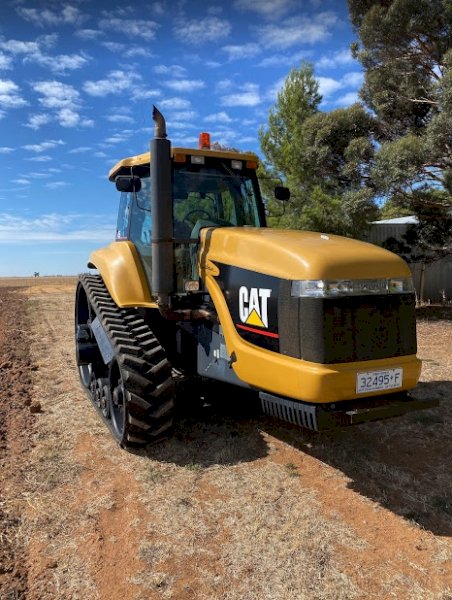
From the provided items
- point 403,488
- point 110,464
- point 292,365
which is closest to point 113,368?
point 110,464

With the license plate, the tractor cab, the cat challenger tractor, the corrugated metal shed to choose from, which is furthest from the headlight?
the corrugated metal shed

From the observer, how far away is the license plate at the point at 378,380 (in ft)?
11.9

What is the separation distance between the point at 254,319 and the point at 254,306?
0.10 meters

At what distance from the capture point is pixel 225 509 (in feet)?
12.1

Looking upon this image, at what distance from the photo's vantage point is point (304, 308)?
360cm

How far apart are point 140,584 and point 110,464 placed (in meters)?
1.60

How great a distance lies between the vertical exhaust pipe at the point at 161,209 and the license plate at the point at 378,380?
Result: 73.8 inches

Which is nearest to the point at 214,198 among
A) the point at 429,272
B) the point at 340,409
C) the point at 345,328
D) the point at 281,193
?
the point at 281,193

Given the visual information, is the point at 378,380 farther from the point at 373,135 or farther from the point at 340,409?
the point at 373,135

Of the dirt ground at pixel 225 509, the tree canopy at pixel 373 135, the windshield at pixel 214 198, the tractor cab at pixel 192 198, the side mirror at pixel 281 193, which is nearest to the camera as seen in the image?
the dirt ground at pixel 225 509

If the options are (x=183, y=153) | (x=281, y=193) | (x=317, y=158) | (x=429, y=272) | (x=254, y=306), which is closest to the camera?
(x=254, y=306)

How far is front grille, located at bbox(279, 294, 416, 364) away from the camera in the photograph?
3.57 meters

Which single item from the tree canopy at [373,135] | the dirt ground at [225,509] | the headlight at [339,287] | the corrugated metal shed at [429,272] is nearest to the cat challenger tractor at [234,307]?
the headlight at [339,287]

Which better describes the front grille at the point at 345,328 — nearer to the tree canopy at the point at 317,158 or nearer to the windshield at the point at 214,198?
the windshield at the point at 214,198
